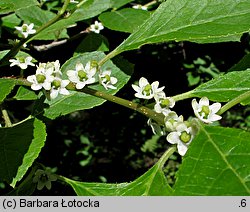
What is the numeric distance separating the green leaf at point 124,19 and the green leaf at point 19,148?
86 centimetres

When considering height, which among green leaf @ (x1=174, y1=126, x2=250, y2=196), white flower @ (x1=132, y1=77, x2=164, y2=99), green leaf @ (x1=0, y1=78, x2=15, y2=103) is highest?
green leaf @ (x1=174, y1=126, x2=250, y2=196)

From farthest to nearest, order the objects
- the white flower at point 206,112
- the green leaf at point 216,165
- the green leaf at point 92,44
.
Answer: the green leaf at point 92,44 < the white flower at point 206,112 < the green leaf at point 216,165

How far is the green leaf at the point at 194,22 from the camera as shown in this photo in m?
1.22

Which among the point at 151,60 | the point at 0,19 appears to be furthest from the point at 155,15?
the point at 151,60

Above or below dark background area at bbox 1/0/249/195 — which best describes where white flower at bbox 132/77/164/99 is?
above

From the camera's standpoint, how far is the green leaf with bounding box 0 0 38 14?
133 cm

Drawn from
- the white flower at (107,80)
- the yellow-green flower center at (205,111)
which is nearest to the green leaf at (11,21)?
the white flower at (107,80)

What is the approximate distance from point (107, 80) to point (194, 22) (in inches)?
13.0

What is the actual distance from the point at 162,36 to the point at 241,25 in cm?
21

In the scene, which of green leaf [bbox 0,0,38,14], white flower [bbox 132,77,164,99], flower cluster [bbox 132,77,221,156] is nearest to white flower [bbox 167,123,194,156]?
flower cluster [bbox 132,77,221,156]

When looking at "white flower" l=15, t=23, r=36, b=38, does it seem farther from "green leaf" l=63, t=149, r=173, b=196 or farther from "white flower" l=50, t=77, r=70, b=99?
"green leaf" l=63, t=149, r=173, b=196

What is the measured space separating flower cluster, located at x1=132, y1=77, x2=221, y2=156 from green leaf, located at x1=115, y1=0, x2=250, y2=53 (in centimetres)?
14

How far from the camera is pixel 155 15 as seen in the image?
1.39 m

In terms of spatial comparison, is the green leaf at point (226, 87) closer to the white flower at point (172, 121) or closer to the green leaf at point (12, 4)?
the white flower at point (172, 121)
